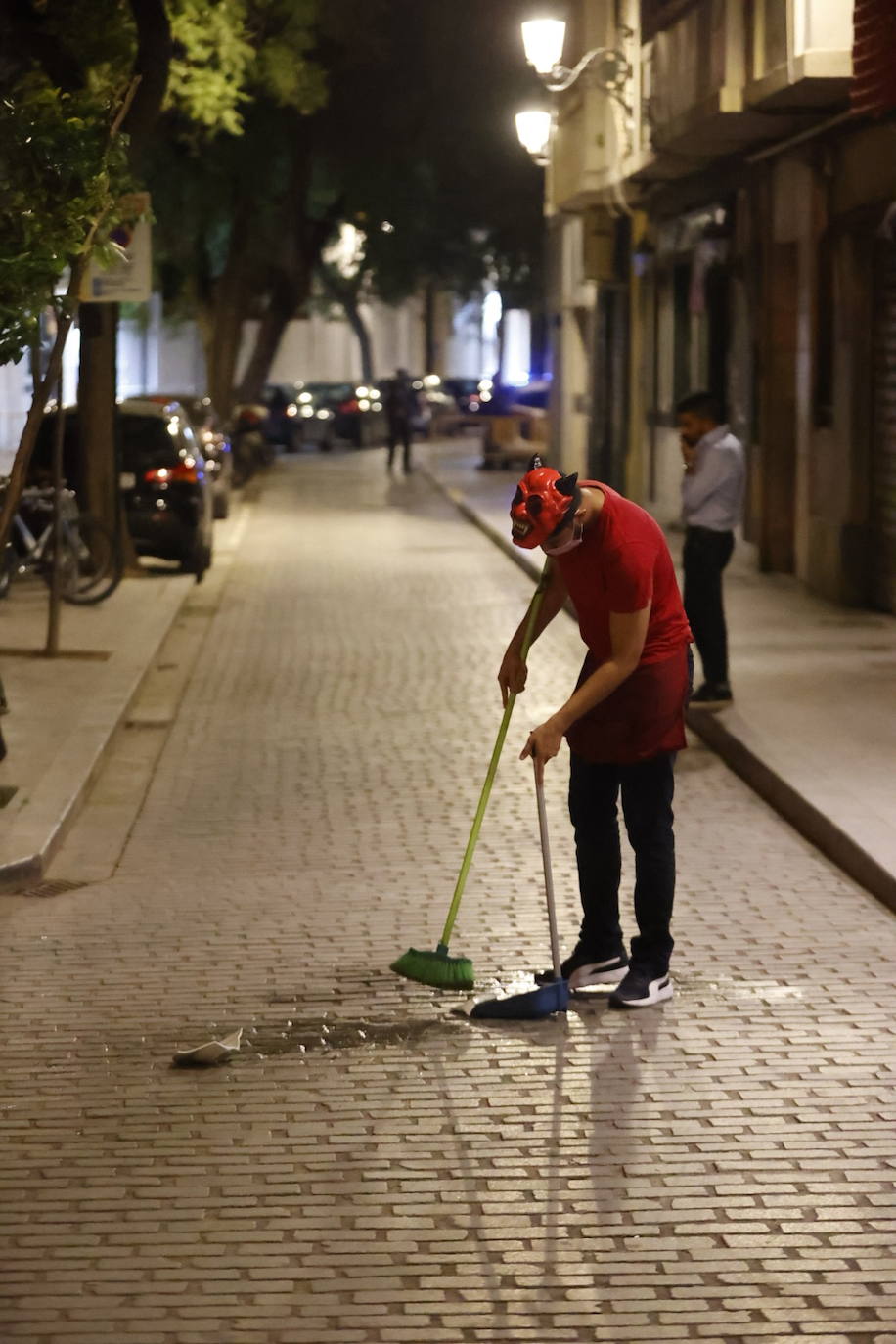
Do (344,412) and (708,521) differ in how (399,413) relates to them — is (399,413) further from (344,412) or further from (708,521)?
(708,521)

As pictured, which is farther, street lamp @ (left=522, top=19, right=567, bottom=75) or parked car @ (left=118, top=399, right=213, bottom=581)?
street lamp @ (left=522, top=19, right=567, bottom=75)

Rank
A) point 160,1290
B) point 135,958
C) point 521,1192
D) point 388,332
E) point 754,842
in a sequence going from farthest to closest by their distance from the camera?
A: point 388,332, point 754,842, point 135,958, point 521,1192, point 160,1290

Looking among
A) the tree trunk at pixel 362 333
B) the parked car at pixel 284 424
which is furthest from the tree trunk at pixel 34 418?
the tree trunk at pixel 362 333

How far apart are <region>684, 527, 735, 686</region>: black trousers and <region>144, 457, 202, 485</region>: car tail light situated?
8.70 m

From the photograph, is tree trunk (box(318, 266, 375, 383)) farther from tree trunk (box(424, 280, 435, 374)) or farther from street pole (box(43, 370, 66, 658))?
street pole (box(43, 370, 66, 658))

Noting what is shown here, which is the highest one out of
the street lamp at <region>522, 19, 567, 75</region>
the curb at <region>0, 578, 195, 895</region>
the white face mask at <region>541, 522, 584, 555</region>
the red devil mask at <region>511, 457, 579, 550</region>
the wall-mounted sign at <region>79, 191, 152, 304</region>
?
the street lamp at <region>522, 19, 567, 75</region>

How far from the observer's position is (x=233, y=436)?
38.3 m

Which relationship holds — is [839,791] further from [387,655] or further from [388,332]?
[388,332]

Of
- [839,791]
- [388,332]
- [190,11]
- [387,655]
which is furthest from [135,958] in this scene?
[388,332]

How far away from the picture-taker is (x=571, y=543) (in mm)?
6188

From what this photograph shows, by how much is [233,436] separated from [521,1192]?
112ft

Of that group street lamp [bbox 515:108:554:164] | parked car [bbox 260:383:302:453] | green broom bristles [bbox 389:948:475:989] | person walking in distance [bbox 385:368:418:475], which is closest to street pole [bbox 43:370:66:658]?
green broom bristles [bbox 389:948:475:989]

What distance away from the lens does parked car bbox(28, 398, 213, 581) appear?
64.5 feet

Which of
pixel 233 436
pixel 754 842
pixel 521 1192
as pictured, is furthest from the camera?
pixel 233 436
